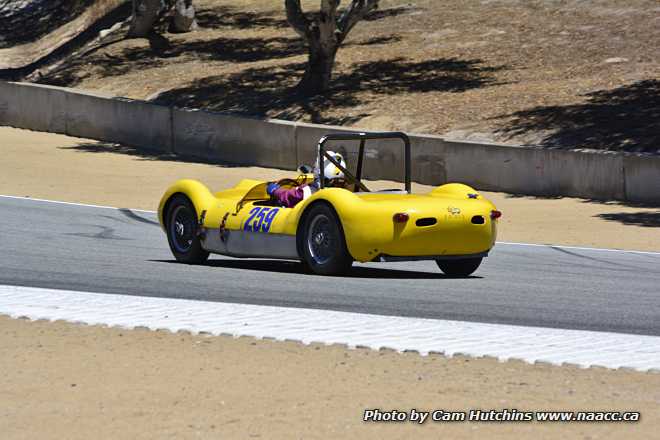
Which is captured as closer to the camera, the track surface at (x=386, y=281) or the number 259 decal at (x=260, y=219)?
the track surface at (x=386, y=281)

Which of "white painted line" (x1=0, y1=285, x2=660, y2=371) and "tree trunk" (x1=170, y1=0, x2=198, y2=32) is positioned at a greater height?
"tree trunk" (x1=170, y1=0, x2=198, y2=32)

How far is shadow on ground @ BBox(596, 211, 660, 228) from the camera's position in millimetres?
19359

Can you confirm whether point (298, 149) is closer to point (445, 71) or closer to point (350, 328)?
point (445, 71)

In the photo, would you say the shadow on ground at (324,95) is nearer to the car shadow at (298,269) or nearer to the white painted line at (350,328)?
the car shadow at (298,269)

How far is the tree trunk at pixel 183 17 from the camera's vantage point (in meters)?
37.5

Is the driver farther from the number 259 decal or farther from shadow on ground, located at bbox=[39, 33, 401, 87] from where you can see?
shadow on ground, located at bbox=[39, 33, 401, 87]

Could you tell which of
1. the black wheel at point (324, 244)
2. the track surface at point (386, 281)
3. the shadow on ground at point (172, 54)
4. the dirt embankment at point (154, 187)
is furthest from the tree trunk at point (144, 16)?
the black wheel at point (324, 244)

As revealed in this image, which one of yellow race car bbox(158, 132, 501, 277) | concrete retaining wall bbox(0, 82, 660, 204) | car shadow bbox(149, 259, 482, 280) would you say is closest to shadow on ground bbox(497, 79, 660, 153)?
concrete retaining wall bbox(0, 82, 660, 204)

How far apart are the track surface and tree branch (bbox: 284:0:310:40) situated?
1374 centimetres

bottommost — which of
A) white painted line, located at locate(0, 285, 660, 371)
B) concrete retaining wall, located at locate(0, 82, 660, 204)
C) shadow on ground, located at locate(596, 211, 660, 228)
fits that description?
shadow on ground, located at locate(596, 211, 660, 228)

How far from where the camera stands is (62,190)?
906 inches

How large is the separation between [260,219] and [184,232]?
138cm

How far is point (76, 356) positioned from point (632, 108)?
18.7 metres

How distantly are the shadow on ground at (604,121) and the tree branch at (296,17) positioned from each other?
638 cm
